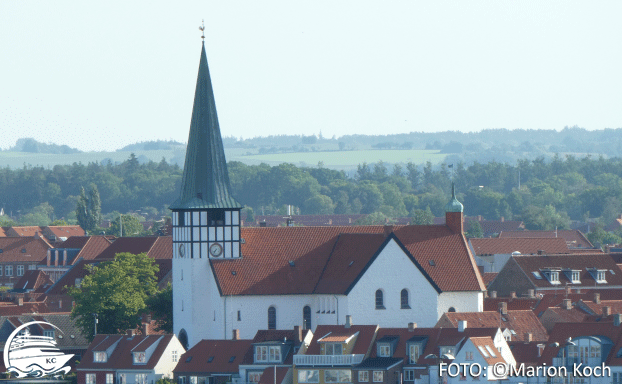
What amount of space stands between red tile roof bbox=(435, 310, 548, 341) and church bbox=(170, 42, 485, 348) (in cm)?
249

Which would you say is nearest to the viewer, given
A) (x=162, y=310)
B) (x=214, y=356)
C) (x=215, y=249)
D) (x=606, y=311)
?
(x=214, y=356)

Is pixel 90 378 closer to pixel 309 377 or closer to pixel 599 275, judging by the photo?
pixel 309 377

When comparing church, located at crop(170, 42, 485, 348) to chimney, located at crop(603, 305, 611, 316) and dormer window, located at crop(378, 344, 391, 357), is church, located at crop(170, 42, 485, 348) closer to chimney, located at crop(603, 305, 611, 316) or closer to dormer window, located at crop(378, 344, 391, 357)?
chimney, located at crop(603, 305, 611, 316)

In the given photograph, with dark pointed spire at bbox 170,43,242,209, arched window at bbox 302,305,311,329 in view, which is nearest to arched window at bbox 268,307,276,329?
arched window at bbox 302,305,311,329

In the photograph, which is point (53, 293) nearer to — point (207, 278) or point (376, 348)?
point (207, 278)

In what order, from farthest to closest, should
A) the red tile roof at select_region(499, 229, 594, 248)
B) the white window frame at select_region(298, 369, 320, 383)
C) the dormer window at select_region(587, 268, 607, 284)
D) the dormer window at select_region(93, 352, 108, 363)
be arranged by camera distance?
the red tile roof at select_region(499, 229, 594, 248), the dormer window at select_region(587, 268, 607, 284), the dormer window at select_region(93, 352, 108, 363), the white window frame at select_region(298, 369, 320, 383)

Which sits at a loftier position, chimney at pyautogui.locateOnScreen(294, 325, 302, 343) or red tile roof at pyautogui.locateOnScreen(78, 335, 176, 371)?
chimney at pyautogui.locateOnScreen(294, 325, 302, 343)

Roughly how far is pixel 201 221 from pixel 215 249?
1743 mm

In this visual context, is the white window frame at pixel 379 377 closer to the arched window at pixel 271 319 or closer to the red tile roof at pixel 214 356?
the red tile roof at pixel 214 356

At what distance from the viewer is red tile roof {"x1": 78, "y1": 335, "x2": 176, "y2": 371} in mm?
85125

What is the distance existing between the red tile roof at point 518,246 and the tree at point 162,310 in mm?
57552

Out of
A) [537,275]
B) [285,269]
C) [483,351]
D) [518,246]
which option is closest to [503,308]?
[285,269]

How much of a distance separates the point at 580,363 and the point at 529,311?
14816mm

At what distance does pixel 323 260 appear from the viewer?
93.2 metres
